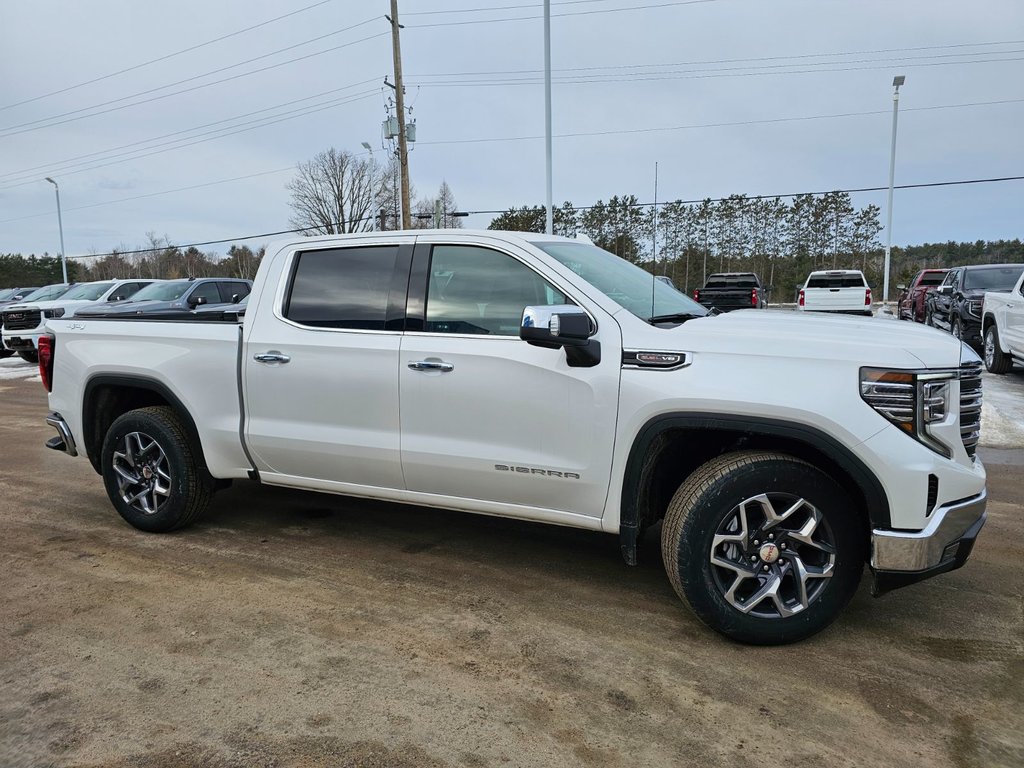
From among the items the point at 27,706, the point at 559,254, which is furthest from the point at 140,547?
the point at 559,254

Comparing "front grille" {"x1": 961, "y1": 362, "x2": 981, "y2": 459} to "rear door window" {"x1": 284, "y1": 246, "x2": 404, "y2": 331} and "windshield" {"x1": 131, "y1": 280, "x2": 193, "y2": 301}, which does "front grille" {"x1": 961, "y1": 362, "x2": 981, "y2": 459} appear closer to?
"rear door window" {"x1": 284, "y1": 246, "x2": 404, "y2": 331}

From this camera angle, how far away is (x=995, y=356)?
11.8 meters

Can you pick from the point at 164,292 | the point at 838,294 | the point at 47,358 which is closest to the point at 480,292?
the point at 47,358

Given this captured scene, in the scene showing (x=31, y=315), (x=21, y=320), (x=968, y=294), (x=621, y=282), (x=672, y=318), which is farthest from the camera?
(x=31, y=315)

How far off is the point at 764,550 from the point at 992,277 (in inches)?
560

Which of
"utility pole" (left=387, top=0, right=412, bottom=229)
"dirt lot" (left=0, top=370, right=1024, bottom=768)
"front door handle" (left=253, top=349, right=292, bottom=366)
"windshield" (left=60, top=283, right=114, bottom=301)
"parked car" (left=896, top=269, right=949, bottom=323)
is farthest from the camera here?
"utility pole" (left=387, top=0, right=412, bottom=229)

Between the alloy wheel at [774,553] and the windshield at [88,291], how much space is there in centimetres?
1942

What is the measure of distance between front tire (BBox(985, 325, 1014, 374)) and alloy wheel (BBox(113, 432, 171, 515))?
1203 cm

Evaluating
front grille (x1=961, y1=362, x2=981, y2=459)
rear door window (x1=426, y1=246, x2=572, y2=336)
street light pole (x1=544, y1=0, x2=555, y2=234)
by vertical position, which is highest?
street light pole (x1=544, y1=0, x2=555, y2=234)

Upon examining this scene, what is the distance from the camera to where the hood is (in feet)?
9.77

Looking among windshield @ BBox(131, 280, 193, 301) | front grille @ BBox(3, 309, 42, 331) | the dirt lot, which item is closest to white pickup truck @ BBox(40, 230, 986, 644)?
the dirt lot

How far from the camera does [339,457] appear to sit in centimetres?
412

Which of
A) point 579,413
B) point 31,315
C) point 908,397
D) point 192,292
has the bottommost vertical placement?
point 31,315

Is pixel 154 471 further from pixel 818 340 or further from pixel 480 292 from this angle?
pixel 818 340
